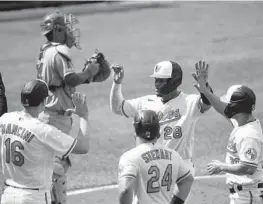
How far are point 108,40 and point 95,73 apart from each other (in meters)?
12.5

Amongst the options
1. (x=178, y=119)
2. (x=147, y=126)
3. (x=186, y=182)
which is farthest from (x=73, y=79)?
(x=186, y=182)

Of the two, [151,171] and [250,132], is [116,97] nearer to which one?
[250,132]

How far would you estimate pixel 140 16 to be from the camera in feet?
80.9

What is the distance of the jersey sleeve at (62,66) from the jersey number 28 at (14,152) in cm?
225

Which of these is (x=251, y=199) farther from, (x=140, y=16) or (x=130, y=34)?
(x=140, y=16)

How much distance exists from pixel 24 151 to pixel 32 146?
0.27 ft

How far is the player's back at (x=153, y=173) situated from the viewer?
6176mm

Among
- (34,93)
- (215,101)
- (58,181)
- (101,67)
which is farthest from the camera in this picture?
(101,67)

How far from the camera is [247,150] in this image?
679 centimetres

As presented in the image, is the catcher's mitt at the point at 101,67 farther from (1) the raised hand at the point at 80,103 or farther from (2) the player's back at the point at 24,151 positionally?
(1) the raised hand at the point at 80,103

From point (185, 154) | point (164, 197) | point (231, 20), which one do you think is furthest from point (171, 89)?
point (231, 20)

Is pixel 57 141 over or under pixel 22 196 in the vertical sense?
over

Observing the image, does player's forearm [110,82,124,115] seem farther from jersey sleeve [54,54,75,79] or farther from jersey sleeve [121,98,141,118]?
jersey sleeve [54,54,75,79]

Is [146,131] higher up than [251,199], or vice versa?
[146,131]
